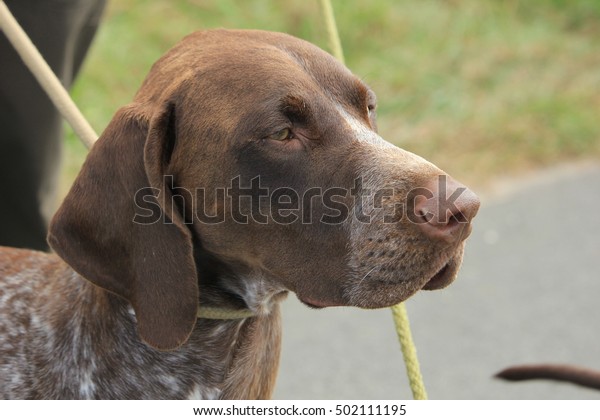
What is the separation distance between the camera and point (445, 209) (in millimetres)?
2590

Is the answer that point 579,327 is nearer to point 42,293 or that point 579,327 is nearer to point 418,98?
point 418,98

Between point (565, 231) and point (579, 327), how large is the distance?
1082 mm

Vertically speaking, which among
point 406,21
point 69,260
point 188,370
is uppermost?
point 69,260

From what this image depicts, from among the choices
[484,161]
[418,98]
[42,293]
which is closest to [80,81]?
[418,98]

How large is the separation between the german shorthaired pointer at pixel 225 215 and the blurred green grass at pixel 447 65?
12.5 ft

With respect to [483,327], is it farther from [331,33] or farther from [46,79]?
[46,79]

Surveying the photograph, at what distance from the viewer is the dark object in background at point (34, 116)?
4059 mm

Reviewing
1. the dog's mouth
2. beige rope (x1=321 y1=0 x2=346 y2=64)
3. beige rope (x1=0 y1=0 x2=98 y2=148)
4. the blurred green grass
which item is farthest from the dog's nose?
the blurred green grass

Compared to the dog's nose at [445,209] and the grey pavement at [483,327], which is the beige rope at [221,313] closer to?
the dog's nose at [445,209]

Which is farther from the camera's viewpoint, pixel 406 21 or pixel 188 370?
pixel 406 21

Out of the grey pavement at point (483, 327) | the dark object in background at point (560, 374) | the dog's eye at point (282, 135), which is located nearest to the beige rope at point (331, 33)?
the dog's eye at point (282, 135)

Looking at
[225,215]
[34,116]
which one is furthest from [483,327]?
[225,215]

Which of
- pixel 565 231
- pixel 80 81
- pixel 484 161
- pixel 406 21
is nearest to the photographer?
pixel 565 231

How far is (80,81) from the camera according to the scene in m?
7.57
